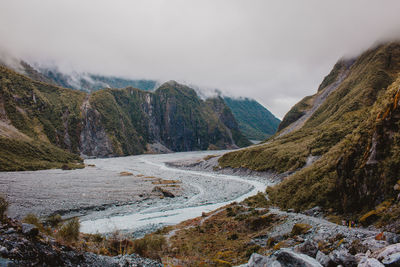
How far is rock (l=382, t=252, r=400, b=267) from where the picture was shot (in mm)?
6070

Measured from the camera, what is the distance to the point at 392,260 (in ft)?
20.2

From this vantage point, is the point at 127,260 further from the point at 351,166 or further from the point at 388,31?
the point at 388,31

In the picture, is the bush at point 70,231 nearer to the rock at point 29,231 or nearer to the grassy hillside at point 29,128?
the rock at point 29,231

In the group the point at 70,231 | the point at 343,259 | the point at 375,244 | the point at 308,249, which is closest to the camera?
the point at 343,259

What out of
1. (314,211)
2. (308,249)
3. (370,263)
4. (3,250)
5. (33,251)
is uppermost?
(3,250)

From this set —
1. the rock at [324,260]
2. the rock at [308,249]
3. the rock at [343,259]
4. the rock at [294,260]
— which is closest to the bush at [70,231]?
the rock at [294,260]

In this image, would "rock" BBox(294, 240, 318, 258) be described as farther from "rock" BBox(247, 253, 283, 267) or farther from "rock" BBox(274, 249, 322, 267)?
"rock" BBox(247, 253, 283, 267)

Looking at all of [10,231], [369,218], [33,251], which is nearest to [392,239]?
[369,218]

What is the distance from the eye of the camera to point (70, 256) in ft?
27.9

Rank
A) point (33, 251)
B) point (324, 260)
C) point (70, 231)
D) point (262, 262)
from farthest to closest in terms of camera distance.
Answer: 1. point (70, 231)
2. point (262, 262)
3. point (324, 260)
4. point (33, 251)

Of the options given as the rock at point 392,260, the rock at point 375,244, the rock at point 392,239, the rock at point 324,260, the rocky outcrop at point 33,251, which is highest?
the rocky outcrop at point 33,251

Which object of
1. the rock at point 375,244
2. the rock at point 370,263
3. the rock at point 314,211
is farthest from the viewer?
the rock at point 314,211

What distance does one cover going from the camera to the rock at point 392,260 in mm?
6070

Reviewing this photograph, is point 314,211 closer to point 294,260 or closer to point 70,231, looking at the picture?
point 294,260
